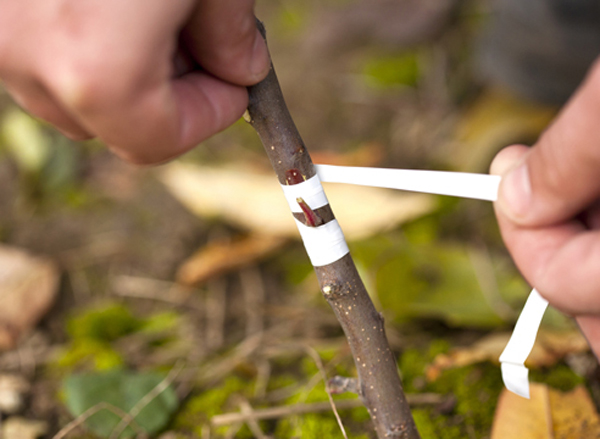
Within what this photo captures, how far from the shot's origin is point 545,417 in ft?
2.01

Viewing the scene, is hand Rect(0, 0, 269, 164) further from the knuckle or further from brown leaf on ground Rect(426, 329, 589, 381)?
brown leaf on ground Rect(426, 329, 589, 381)

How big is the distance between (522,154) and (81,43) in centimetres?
40

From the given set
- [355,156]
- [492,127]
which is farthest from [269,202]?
[492,127]

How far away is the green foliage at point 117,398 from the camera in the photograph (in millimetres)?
693

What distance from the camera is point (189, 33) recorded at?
0.42 m

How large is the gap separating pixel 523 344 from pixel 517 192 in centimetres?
15

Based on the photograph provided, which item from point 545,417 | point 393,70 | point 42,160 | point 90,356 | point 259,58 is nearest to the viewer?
point 259,58

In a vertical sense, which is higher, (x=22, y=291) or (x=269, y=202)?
(x=22, y=291)

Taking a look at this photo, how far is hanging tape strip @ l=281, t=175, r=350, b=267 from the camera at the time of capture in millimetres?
496

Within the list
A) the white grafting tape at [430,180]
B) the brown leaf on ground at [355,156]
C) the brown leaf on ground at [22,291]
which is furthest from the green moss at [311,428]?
the brown leaf on ground at [355,156]

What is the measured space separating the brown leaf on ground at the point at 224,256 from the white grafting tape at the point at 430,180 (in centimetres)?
60

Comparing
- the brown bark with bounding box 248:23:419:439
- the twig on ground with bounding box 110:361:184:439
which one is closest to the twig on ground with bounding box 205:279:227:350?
the twig on ground with bounding box 110:361:184:439

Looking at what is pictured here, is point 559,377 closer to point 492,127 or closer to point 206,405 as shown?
point 206,405

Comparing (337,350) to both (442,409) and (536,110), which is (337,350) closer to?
(442,409)
